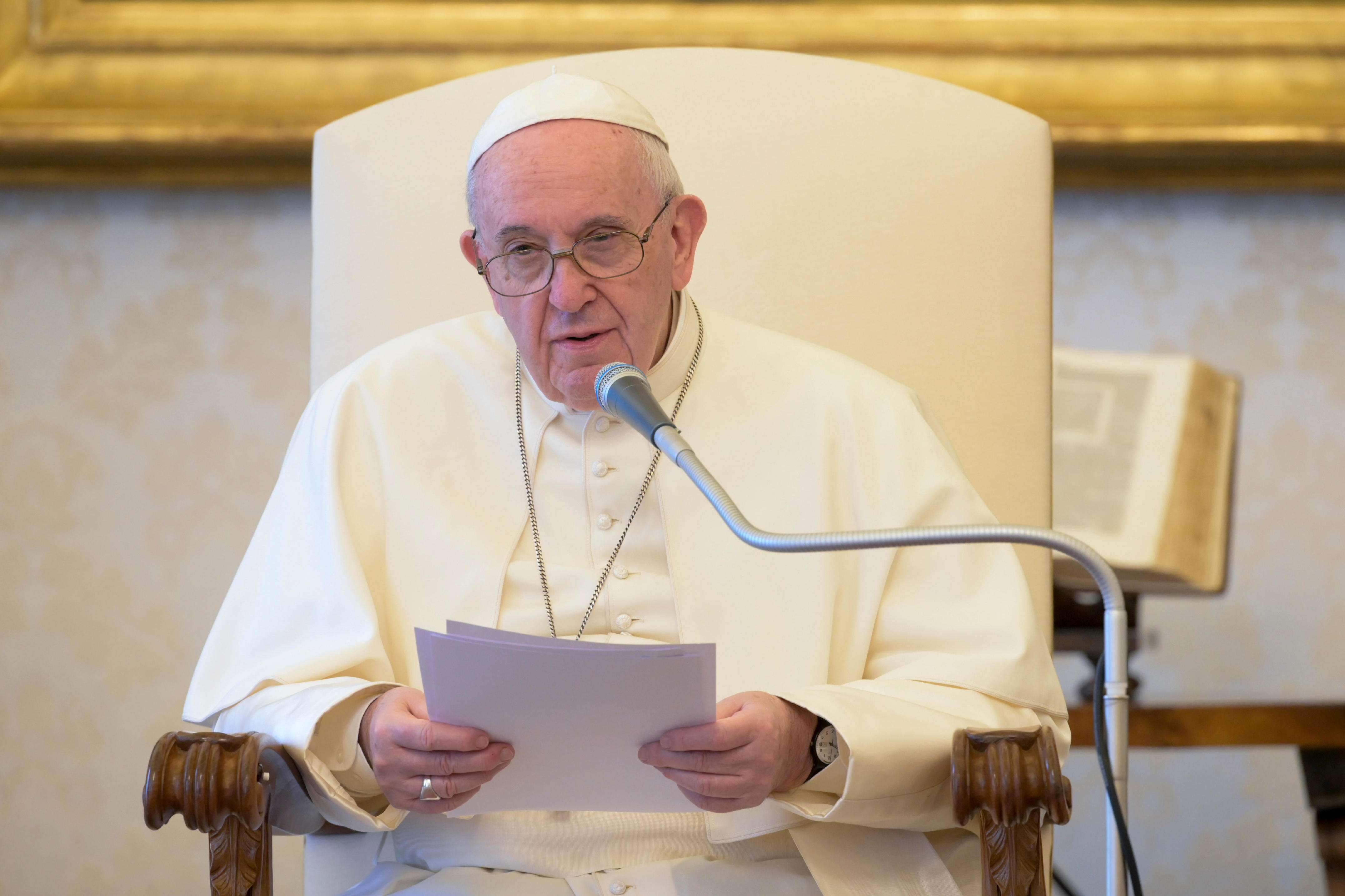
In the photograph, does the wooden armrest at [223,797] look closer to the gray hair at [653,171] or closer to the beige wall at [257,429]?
the gray hair at [653,171]

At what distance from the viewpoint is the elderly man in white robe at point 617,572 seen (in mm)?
1645

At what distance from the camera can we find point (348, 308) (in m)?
2.39

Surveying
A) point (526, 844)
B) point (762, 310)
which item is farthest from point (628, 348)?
point (526, 844)

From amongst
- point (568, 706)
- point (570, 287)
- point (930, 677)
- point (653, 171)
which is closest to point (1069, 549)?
point (568, 706)

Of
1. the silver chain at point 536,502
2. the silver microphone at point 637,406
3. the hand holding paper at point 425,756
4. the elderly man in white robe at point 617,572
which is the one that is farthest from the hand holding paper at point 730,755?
the silver chain at point 536,502

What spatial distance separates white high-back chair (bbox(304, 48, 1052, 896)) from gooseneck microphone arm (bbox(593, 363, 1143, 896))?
1.06m

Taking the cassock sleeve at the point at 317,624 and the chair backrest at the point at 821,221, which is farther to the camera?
the chair backrest at the point at 821,221

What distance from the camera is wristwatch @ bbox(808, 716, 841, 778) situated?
5.35ft

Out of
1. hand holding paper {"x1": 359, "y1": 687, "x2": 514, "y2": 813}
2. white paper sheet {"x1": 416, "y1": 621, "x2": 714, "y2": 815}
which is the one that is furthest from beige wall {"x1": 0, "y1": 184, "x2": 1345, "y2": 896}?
white paper sheet {"x1": 416, "y1": 621, "x2": 714, "y2": 815}

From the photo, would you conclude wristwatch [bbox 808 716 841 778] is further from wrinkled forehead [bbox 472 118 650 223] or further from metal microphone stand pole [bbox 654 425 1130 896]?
wrinkled forehead [bbox 472 118 650 223]

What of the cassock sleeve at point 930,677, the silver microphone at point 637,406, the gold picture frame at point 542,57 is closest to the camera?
the silver microphone at point 637,406

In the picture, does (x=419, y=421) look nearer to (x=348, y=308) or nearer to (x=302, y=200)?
(x=348, y=308)

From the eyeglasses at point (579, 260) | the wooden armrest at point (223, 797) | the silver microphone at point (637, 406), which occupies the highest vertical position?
the eyeglasses at point (579, 260)

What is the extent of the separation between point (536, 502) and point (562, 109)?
57 centimetres
